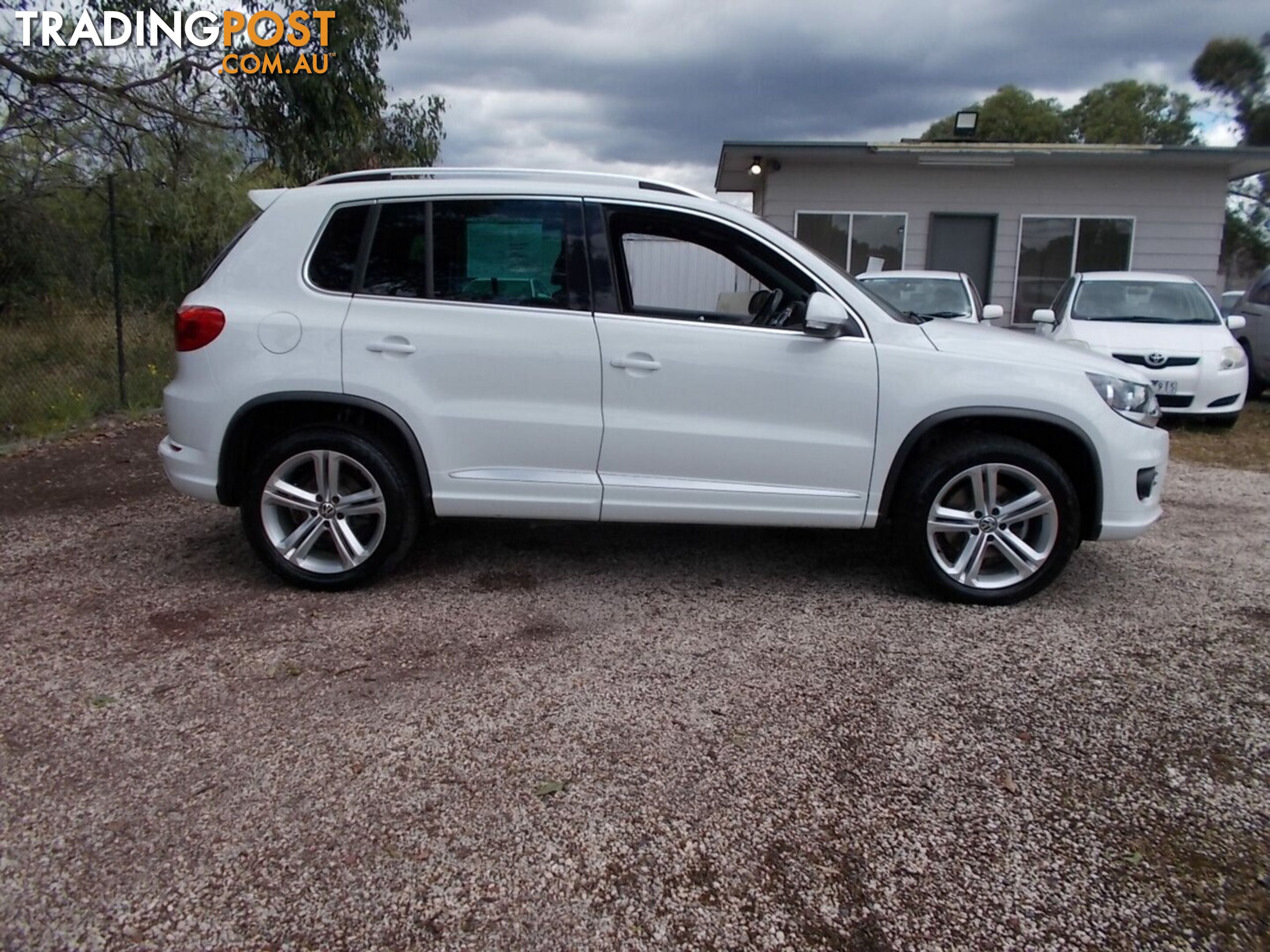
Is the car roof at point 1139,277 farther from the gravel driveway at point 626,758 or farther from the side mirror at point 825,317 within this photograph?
the side mirror at point 825,317

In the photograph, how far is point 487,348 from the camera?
155 inches

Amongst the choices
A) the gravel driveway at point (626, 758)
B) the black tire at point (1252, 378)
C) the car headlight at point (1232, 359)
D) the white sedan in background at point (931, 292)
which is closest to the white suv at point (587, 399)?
the gravel driveway at point (626, 758)

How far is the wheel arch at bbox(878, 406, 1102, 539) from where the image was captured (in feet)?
12.9

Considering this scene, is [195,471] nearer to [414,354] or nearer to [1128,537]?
[414,354]

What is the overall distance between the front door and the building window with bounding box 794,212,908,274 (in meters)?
10.6

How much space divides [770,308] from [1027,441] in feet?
4.21

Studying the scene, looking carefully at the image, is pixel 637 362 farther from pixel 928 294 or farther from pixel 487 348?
pixel 928 294

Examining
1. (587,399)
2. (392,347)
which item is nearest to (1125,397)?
(587,399)

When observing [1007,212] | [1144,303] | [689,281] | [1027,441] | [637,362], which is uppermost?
[1007,212]

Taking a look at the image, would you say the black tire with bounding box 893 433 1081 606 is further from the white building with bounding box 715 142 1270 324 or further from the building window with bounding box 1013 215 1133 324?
the building window with bounding box 1013 215 1133 324

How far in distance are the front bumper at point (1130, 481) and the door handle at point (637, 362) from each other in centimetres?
195

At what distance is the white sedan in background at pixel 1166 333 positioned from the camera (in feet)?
28.3

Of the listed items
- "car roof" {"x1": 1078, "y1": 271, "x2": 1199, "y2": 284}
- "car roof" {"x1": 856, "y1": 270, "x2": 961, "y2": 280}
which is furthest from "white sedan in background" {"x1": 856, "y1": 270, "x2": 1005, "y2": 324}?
"car roof" {"x1": 1078, "y1": 271, "x2": 1199, "y2": 284}

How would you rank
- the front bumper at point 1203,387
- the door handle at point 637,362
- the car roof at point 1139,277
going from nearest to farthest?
the door handle at point 637,362, the front bumper at point 1203,387, the car roof at point 1139,277
